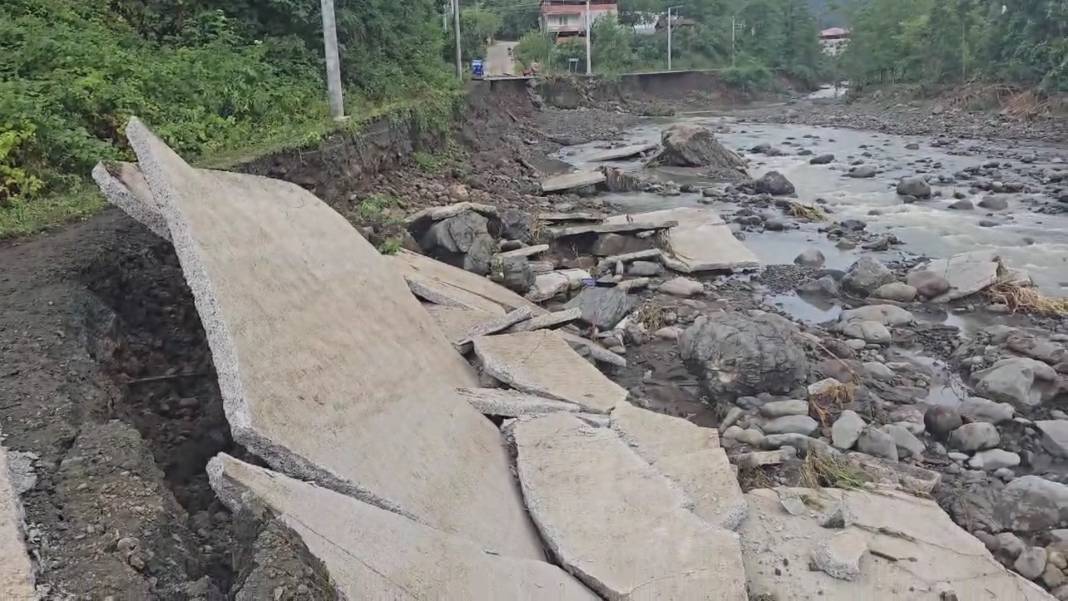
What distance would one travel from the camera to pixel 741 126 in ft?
112

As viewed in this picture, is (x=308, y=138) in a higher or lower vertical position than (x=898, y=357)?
higher

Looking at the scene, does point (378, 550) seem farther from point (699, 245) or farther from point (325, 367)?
point (699, 245)

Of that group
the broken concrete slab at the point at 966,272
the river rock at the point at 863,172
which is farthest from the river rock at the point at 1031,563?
the river rock at the point at 863,172

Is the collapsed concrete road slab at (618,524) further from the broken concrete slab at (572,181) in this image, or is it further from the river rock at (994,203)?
the river rock at (994,203)

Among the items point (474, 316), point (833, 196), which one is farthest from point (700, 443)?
point (833, 196)

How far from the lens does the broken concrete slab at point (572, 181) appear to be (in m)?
15.7

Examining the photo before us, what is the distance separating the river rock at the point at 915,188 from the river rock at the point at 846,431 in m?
12.0

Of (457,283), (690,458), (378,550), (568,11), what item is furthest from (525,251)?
(568,11)

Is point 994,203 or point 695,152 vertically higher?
point 695,152

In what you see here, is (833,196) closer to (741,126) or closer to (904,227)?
(904,227)

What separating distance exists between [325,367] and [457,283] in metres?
3.81

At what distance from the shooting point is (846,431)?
5.69 meters

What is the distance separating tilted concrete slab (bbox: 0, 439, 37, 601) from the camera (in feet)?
7.42

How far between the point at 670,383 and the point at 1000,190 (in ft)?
43.3
